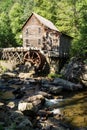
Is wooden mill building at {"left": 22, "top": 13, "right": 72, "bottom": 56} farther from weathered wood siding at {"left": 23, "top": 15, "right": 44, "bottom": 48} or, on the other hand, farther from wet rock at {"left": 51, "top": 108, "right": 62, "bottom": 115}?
wet rock at {"left": 51, "top": 108, "right": 62, "bottom": 115}

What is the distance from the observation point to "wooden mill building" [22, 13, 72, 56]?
149 ft

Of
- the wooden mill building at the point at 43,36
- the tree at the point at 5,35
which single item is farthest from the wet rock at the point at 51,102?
the tree at the point at 5,35

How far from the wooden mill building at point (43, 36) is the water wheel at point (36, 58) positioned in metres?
2.43

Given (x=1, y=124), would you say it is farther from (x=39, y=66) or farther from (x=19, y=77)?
(x=39, y=66)

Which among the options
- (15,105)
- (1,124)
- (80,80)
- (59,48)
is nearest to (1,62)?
(59,48)

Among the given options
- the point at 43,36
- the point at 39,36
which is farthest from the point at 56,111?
the point at 39,36

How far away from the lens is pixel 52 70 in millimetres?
41594

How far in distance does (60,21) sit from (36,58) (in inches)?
325

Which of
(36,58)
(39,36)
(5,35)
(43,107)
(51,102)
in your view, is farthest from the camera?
(5,35)

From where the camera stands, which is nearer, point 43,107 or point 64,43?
point 43,107

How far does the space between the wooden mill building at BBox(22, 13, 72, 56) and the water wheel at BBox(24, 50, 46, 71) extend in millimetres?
2435

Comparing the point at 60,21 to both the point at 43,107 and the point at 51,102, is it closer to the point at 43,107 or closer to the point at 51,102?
the point at 51,102

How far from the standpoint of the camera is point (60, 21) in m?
47.4

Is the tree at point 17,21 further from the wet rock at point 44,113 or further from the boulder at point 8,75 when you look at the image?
the wet rock at point 44,113
